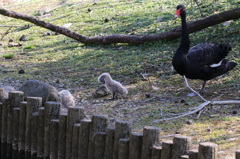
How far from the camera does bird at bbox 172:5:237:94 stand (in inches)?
267

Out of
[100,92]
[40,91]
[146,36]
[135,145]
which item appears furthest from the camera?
[146,36]

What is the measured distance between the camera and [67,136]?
4.54m

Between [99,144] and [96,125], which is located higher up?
[96,125]

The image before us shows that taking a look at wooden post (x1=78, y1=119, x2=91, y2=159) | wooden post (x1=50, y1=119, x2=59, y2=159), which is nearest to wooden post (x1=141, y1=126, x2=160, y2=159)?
wooden post (x1=78, y1=119, x2=91, y2=159)

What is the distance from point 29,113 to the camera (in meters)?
4.94

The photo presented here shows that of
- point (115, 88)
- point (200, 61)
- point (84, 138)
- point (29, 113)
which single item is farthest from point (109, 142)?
point (200, 61)

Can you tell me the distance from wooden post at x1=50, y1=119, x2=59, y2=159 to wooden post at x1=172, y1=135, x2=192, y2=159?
1.64 metres

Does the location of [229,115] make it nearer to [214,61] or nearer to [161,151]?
[214,61]

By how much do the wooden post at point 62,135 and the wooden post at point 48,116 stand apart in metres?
0.14

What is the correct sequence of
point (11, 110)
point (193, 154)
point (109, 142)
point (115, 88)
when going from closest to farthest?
point (193, 154) → point (109, 142) → point (11, 110) → point (115, 88)

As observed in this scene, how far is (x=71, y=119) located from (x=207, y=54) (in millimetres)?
3497

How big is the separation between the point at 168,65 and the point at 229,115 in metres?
3.77

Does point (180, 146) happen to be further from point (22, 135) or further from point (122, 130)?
point (22, 135)

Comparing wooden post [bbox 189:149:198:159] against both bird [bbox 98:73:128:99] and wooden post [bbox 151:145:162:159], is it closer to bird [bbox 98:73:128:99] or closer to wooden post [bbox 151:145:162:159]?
wooden post [bbox 151:145:162:159]
